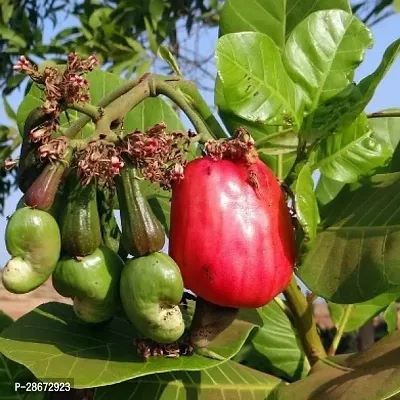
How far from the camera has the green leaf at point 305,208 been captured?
2.51 ft

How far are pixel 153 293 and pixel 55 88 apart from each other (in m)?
0.21

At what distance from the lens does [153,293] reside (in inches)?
26.7

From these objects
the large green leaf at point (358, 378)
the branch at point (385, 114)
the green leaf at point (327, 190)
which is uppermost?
the branch at point (385, 114)

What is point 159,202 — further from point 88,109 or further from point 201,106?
point 88,109

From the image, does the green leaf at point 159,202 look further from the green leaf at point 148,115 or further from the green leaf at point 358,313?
the green leaf at point 358,313

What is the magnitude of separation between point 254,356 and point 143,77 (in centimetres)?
75

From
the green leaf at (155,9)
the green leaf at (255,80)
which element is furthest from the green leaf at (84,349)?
the green leaf at (155,9)

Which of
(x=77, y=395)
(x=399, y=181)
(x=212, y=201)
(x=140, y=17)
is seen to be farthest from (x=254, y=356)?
(x=140, y=17)

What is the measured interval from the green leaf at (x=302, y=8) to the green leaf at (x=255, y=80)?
5.9 inches

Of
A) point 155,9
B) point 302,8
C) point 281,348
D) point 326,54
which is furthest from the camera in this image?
point 155,9

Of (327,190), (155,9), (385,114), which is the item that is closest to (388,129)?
(327,190)

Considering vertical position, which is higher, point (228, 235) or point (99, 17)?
point (228, 235)

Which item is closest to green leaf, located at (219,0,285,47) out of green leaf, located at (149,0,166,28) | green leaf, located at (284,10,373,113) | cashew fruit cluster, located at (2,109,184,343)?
green leaf, located at (284,10,373,113)

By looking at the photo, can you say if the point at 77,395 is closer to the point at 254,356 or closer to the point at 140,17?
the point at 254,356
